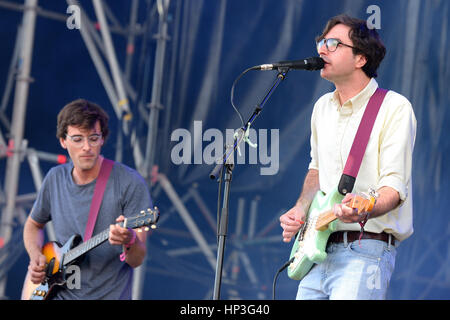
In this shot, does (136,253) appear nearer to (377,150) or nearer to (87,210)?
(87,210)

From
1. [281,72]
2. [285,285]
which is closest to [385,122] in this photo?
[281,72]

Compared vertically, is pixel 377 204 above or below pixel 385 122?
below

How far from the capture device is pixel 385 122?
3.03 m

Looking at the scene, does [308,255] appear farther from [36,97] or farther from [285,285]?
[36,97]

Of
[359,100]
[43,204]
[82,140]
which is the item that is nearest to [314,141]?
[359,100]

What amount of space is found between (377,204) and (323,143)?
611 millimetres

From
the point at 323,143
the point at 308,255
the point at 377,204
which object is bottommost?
the point at 308,255

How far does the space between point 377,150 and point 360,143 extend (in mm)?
82

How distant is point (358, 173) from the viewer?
3055 millimetres

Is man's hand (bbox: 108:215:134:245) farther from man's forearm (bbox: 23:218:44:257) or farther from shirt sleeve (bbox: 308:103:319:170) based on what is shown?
shirt sleeve (bbox: 308:103:319:170)

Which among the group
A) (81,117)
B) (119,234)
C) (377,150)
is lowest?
(119,234)

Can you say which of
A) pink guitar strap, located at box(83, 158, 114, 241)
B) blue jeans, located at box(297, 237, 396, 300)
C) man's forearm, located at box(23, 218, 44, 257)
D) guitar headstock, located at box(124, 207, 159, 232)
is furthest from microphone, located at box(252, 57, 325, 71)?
man's forearm, located at box(23, 218, 44, 257)

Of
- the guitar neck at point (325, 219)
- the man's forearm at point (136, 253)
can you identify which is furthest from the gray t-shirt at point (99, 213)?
the guitar neck at point (325, 219)

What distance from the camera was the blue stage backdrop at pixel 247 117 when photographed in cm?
580
